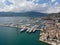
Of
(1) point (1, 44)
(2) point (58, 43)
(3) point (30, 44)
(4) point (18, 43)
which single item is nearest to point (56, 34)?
(2) point (58, 43)

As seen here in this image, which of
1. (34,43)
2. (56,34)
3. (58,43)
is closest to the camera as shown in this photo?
(58,43)

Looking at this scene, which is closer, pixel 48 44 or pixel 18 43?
pixel 48 44

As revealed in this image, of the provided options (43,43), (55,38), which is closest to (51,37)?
(55,38)

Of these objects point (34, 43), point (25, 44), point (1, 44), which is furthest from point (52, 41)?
point (1, 44)

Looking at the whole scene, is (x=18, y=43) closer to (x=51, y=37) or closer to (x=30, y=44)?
(x=30, y=44)

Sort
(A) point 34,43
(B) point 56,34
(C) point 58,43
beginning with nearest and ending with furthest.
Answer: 1. (C) point 58,43
2. (A) point 34,43
3. (B) point 56,34

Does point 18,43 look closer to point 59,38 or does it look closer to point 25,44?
point 25,44

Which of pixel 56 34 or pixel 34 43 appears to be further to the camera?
pixel 56 34
